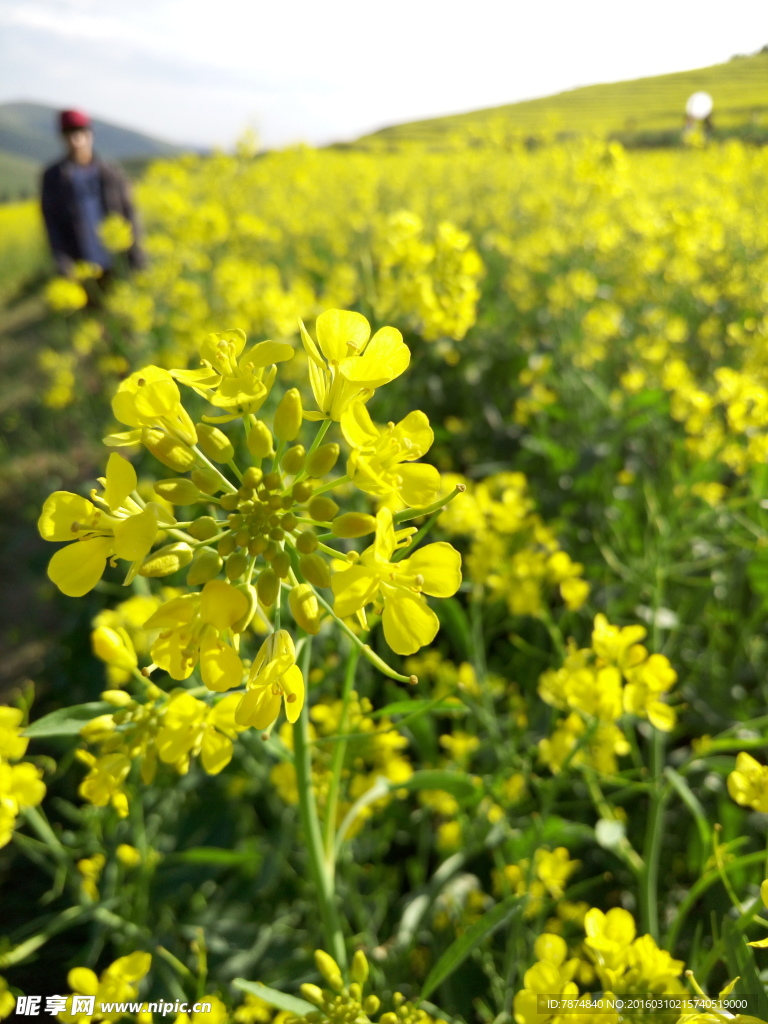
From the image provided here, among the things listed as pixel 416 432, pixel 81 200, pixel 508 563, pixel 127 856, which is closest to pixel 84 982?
pixel 127 856

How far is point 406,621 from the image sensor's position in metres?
0.81

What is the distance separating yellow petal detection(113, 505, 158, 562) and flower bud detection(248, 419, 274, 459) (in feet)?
0.53

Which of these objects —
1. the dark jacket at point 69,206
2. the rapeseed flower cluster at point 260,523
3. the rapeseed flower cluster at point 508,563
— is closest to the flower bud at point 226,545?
the rapeseed flower cluster at point 260,523

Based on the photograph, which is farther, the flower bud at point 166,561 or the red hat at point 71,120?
the red hat at point 71,120

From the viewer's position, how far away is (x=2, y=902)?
87.4 inches

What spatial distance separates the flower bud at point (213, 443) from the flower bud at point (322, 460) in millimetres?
101

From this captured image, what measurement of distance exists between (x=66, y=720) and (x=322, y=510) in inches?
21.7

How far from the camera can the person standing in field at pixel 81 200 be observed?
559 cm

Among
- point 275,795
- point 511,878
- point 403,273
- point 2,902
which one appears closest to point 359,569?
point 511,878

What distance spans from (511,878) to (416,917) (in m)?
0.27

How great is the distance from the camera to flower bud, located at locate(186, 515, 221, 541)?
0.82 metres

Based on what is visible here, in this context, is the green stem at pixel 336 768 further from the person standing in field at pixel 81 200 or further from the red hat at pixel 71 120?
the red hat at pixel 71 120

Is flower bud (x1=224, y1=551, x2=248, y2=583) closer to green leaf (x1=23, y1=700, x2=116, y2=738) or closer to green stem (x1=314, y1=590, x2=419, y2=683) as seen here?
green stem (x1=314, y1=590, x2=419, y2=683)

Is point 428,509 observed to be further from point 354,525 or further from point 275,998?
point 275,998
